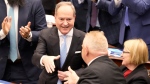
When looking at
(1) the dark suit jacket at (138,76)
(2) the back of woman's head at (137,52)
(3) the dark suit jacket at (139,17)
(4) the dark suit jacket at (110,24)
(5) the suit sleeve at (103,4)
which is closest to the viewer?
(1) the dark suit jacket at (138,76)

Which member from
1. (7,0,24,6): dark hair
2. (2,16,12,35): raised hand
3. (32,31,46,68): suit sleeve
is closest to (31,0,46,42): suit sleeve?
(7,0,24,6): dark hair

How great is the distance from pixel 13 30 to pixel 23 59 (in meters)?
0.28

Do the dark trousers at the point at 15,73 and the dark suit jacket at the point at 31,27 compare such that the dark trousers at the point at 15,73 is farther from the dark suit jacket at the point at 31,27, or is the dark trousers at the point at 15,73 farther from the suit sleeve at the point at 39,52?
the suit sleeve at the point at 39,52

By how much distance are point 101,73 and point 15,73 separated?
1.17m

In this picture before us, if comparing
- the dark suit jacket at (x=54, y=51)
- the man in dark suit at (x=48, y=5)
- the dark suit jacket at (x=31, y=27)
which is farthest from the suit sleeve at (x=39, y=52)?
the man in dark suit at (x=48, y=5)

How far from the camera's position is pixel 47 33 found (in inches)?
96.0

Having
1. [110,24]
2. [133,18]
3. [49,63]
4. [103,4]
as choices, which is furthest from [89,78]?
[110,24]

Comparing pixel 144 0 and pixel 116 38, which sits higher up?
pixel 144 0

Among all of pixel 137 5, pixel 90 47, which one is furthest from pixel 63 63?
pixel 137 5

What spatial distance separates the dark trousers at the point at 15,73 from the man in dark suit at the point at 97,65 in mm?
895

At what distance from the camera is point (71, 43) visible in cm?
241

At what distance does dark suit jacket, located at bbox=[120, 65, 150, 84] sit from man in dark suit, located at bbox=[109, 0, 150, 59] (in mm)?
878

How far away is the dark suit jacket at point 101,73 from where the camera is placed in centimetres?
193

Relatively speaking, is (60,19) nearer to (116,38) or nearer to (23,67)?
(23,67)
